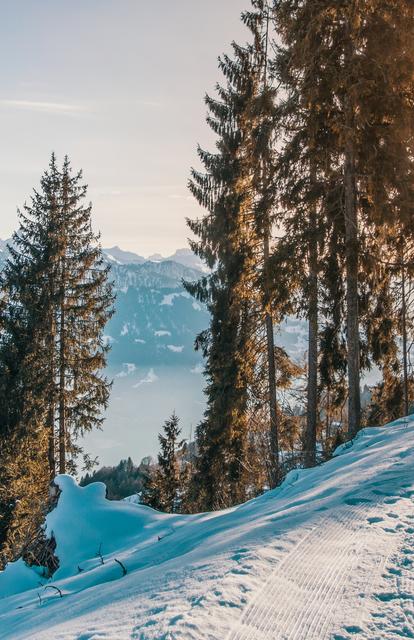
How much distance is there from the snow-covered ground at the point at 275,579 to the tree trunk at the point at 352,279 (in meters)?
4.03

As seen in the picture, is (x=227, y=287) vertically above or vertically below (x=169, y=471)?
above

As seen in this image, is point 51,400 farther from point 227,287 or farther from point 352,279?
point 352,279

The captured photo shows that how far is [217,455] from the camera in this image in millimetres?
15250

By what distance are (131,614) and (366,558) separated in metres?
1.20

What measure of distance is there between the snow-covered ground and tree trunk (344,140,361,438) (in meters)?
4.03

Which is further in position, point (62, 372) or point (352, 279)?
point (62, 372)

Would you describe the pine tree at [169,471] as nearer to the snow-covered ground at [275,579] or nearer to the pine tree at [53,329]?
the pine tree at [53,329]

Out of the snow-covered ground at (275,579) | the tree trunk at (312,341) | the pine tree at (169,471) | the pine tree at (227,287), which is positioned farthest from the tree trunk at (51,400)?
the snow-covered ground at (275,579)

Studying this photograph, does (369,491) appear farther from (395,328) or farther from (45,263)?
(45,263)

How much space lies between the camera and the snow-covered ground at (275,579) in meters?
1.84

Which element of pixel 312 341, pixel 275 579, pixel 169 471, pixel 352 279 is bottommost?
pixel 169 471

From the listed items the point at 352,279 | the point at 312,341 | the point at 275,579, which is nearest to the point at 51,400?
the point at 312,341

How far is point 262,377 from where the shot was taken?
14359mm

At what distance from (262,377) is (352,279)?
21.0 feet
